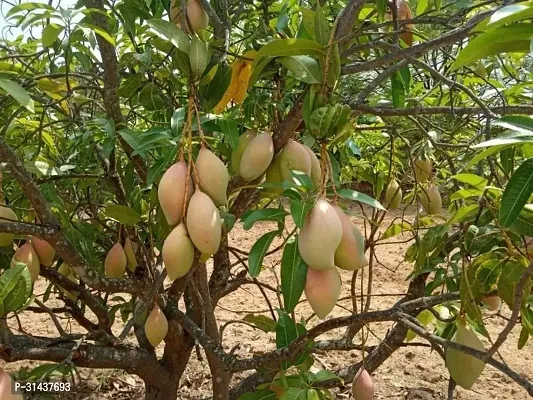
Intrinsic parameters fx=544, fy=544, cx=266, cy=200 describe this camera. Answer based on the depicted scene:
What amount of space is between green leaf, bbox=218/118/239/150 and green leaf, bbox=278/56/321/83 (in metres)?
0.18

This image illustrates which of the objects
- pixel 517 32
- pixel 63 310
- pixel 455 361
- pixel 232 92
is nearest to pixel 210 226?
pixel 232 92

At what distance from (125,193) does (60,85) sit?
1.15ft

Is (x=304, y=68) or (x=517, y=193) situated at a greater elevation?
(x=304, y=68)

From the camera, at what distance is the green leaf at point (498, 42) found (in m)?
0.57

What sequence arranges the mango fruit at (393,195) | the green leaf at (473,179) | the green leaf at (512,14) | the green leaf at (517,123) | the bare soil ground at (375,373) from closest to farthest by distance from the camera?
the green leaf at (512,14), the green leaf at (517,123), the green leaf at (473,179), the mango fruit at (393,195), the bare soil ground at (375,373)

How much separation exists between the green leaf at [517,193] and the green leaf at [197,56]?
0.49m

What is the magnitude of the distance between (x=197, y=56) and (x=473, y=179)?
1.76ft

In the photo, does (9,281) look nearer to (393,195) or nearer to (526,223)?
(526,223)

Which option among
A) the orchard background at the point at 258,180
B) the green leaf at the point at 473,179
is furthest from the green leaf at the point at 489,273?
the green leaf at the point at 473,179

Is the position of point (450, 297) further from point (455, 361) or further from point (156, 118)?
point (156, 118)

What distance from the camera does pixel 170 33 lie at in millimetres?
859

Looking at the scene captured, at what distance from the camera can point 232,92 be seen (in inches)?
41.5

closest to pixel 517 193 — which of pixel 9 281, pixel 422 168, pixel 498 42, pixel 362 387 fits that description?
pixel 498 42

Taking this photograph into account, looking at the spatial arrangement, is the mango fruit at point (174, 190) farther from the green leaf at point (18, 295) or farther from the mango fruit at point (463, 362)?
the mango fruit at point (463, 362)
